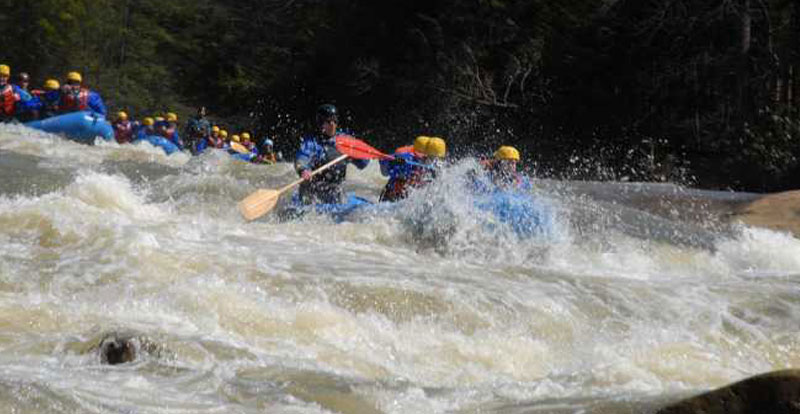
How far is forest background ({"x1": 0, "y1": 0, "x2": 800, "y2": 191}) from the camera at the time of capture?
19094 millimetres

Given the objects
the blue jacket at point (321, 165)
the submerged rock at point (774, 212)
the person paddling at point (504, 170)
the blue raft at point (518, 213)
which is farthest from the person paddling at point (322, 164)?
the submerged rock at point (774, 212)

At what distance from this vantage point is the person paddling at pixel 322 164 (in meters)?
9.30

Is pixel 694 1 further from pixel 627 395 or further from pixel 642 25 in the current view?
pixel 627 395

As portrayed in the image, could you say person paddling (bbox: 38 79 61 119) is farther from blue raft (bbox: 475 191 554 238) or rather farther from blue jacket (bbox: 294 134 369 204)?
blue raft (bbox: 475 191 554 238)

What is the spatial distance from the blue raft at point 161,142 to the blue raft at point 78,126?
7.12 feet

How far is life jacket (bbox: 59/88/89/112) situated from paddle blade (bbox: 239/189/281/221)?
9.68 m

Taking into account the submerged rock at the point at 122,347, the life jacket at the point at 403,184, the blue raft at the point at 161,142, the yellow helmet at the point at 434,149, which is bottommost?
the blue raft at the point at 161,142

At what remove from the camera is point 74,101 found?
1792 centimetres

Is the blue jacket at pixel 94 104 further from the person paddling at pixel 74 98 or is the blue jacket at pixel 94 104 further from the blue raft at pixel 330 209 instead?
the blue raft at pixel 330 209

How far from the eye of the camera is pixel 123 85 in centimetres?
3250

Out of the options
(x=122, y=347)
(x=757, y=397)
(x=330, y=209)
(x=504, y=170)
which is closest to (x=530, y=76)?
(x=504, y=170)

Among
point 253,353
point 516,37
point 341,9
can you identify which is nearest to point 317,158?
point 253,353

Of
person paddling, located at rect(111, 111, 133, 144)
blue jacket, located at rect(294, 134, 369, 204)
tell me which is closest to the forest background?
person paddling, located at rect(111, 111, 133, 144)

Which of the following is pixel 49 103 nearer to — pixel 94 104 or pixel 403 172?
pixel 94 104
